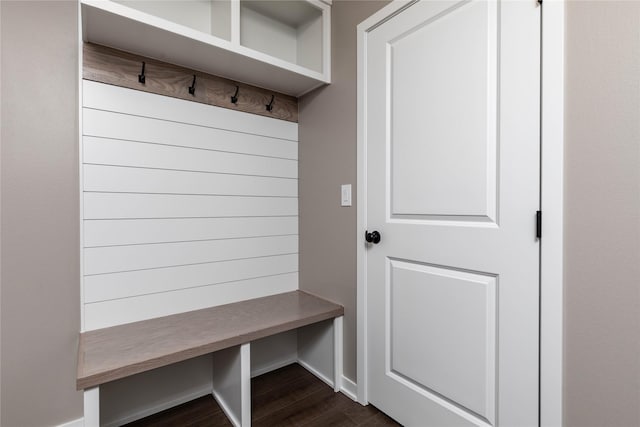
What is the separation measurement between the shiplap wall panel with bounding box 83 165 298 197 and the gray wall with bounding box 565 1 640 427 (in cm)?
158

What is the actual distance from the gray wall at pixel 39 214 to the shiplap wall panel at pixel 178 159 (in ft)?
0.36

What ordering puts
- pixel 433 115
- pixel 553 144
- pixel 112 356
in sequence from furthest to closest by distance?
pixel 433 115 → pixel 112 356 → pixel 553 144

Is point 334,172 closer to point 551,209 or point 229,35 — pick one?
point 229,35

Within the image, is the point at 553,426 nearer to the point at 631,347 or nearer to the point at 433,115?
the point at 631,347

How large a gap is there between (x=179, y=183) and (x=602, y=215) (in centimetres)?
183

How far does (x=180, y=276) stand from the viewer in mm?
1766

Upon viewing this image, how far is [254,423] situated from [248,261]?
0.88m

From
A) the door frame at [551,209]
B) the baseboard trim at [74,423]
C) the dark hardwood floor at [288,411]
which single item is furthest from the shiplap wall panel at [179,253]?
the door frame at [551,209]

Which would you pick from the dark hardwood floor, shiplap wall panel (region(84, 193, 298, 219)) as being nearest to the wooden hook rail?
shiplap wall panel (region(84, 193, 298, 219))

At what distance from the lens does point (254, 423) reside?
160 cm

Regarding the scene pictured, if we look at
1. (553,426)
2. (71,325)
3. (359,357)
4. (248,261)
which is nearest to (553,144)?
(553,426)

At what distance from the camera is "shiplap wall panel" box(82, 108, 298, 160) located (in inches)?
60.7

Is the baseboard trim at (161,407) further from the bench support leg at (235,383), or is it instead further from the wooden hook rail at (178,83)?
the wooden hook rail at (178,83)

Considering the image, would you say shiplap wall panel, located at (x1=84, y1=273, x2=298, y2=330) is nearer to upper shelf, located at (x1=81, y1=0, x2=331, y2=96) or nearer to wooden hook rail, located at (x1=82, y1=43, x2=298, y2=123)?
wooden hook rail, located at (x1=82, y1=43, x2=298, y2=123)
